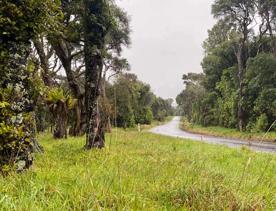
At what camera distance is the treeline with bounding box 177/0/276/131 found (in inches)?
1176

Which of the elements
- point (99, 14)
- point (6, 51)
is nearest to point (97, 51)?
point (99, 14)

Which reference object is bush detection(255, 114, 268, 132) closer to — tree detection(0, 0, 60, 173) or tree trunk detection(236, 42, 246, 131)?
tree trunk detection(236, 42, 246, 131)

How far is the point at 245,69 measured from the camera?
116 feet

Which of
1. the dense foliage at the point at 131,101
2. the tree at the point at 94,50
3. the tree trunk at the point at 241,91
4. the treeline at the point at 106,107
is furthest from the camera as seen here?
the tree trunk at the point at 241,91

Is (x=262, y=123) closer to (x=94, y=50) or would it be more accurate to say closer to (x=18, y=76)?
(x=94, y=50)

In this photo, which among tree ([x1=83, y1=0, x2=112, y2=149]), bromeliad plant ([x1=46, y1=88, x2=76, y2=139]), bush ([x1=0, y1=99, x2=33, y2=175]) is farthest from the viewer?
bromeliad plant ([x1=46, y1=88, x2=76, y2=139])

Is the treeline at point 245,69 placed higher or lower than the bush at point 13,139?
higher

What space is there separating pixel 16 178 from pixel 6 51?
2.26 m

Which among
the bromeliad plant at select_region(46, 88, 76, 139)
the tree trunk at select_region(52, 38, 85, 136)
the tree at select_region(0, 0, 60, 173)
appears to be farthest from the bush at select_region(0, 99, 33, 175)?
the tree trunk at select_region(52, 38, 85, 136)

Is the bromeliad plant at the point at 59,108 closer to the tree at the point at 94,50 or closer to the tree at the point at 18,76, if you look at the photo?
the tree at the point at 94,50

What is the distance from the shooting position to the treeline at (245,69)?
29859 millimetres

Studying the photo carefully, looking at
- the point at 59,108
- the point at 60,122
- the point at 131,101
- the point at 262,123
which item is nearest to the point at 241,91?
the point at 262,123

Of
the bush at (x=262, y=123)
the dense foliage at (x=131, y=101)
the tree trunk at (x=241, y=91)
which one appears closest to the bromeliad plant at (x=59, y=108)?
the dense foliage at (x=131, y=101)

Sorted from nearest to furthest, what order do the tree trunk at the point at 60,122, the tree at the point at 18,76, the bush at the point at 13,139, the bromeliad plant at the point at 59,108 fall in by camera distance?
the bush at the point at 13,139
the tree at the point at 18,76
the bromeliad plant at the point at 59,108
the tree trunk at the point at 60,122
